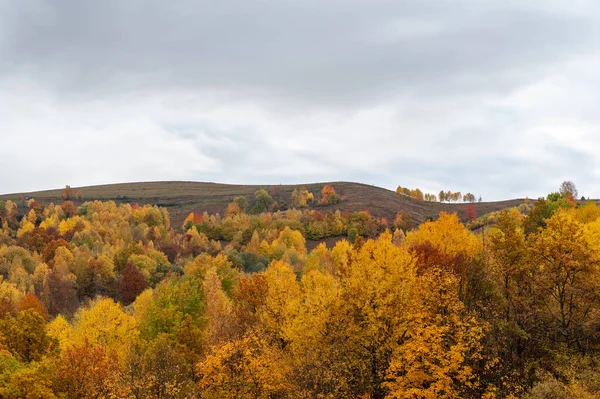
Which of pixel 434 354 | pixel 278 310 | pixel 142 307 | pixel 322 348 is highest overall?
pixel 434 354

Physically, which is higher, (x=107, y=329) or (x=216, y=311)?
(x=216, y=311)

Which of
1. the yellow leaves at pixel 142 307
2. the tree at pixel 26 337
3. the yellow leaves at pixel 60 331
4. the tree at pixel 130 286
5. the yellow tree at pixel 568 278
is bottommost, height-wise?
the tree at pixel 130 286

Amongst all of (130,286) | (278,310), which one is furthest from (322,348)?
Result: (130,286)

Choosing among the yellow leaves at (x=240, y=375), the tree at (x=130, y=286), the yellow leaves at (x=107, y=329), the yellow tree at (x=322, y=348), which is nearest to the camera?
the yellow tree at (x=322, y=348)

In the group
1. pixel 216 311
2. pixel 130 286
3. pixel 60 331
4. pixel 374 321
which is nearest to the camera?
pixel 374 321

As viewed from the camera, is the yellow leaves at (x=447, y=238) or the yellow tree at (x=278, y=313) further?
the yellow leaves at (x=447, y=238)

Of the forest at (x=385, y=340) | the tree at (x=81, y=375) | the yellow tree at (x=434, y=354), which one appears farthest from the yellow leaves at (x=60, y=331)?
the yellow tree at (x=434, y=354)

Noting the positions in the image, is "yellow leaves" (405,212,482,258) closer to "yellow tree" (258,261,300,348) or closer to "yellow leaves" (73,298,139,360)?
"yellow tree" (258,261,300,348)

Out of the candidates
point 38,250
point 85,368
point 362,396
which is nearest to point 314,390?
point 362,396

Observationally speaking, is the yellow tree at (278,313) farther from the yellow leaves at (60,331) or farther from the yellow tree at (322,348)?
the yellow leaves at (60,331)

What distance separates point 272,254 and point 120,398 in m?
122

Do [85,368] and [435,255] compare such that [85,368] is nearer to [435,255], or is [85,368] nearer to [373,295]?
[373,295]

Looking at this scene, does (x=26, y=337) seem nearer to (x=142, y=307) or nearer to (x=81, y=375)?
(x=81, y=375)

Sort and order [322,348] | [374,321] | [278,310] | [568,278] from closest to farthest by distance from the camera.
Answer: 1. [374,321]
2. [322,348]
3. [568,278]
4. [278,310]
